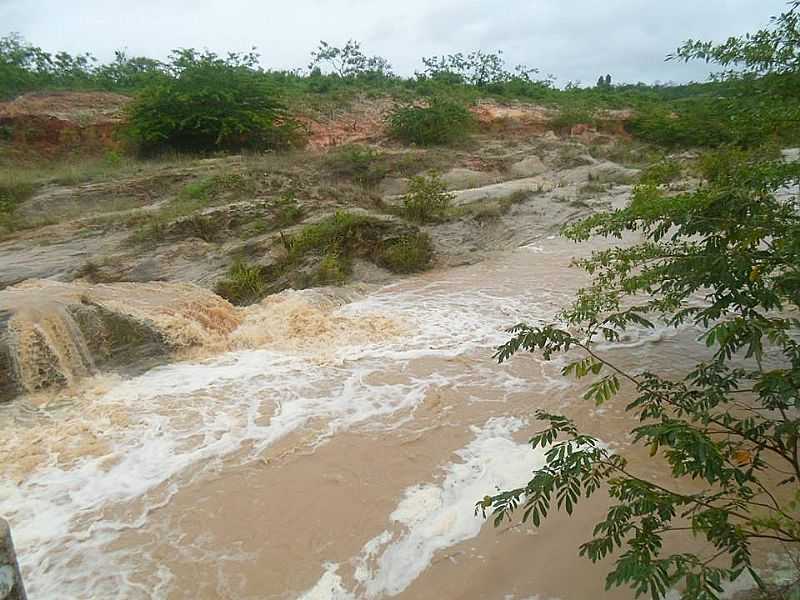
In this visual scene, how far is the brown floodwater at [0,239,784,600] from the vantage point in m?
3.44

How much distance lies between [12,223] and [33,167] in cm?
552

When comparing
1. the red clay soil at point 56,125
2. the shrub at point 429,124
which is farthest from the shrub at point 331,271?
the shrub at point 429,124

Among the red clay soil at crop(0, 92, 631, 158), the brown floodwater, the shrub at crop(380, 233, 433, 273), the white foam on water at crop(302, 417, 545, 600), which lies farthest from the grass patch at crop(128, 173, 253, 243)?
the white foam on water at crop(302, 417, 545, 600)

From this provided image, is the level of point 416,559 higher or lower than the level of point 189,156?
lower

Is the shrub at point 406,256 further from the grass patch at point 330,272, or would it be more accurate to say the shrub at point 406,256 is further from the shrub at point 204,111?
the shrub at point 204,111

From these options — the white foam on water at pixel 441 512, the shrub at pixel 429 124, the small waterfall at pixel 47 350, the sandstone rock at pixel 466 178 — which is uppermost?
the shrub at pixel 429 124

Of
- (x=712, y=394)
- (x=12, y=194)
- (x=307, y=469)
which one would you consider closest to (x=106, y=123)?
(x=12, y=194)

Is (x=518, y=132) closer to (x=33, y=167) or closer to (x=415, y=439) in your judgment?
(x=33, y=167)

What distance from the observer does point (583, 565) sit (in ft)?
10.9

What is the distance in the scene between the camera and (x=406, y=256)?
1093cm

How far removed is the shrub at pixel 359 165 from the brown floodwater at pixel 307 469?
8426 millimetres

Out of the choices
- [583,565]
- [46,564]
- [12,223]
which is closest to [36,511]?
[46,564]

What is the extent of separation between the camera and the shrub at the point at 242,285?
29.8 ft

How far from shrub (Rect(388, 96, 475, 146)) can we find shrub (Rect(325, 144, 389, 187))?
3722 millimetres
